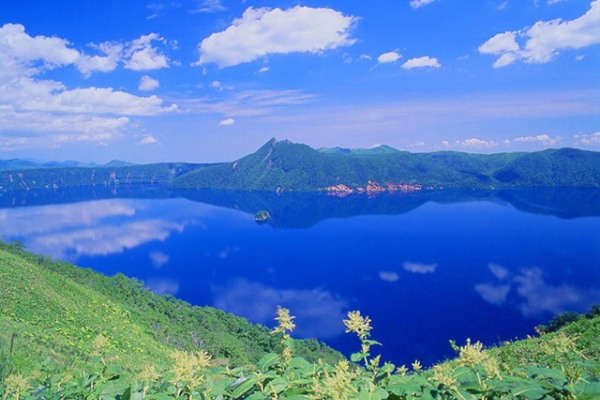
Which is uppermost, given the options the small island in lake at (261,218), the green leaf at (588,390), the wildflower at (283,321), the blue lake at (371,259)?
the wildflower at (283,321)

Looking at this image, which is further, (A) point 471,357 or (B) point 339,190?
(B) point 339,190

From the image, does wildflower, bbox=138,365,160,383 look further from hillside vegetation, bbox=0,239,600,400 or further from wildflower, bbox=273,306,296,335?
wildflower, bbox=273,306,296,335

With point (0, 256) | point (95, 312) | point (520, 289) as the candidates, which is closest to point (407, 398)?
point (95, 312)

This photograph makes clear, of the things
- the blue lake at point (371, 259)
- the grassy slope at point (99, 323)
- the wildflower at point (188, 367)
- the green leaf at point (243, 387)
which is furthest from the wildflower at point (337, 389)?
the blue lake at point (371, 259)

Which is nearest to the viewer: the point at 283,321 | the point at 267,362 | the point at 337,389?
the point at 337,389

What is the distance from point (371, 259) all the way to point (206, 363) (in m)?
67.1

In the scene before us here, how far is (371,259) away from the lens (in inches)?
2648

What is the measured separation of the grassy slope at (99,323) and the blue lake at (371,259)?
11.6 m

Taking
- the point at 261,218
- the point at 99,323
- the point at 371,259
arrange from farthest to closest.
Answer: the point at 261,218 < the point at 371,259 < the point at 99,323

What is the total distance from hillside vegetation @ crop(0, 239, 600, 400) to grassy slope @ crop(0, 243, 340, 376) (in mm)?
103

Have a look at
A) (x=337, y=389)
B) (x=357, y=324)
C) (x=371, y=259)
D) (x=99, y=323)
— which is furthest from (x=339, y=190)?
(x=337, y=389)

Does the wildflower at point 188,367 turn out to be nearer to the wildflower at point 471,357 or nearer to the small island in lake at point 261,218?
the wildflower at point 471,357

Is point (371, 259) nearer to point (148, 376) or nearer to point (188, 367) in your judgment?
point (148, 376)

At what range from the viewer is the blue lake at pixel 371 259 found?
43.3 m
